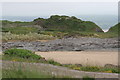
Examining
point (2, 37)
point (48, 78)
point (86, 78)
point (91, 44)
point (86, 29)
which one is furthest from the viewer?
point (86, 29)

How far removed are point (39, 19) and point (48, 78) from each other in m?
58.4

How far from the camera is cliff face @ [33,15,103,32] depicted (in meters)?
57.5

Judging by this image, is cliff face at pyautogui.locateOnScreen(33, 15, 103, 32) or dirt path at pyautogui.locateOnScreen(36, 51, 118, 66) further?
cliff face at pyautogui.locateOnScreen(33, 15, 103, 32)

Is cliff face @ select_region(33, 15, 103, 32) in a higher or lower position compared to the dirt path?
higher

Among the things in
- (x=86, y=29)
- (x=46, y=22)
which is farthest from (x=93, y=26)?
(x=46, y=22)

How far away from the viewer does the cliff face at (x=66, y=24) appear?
5753 cm

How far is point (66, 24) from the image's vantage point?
59.1 metres

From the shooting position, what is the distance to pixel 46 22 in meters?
60.8

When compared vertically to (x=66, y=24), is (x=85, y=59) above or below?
below

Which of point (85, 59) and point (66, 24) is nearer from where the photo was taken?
point (85, 59)

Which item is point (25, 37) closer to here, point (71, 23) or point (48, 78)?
point (71, 23)

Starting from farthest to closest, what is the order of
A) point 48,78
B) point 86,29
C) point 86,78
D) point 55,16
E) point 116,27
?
point 55,16, point 86,29, point 116,27, point 86,78, point 48,78

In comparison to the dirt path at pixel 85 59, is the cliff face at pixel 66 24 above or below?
above

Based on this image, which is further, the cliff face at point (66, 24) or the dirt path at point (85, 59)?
the cliff face at point (66, 24)
